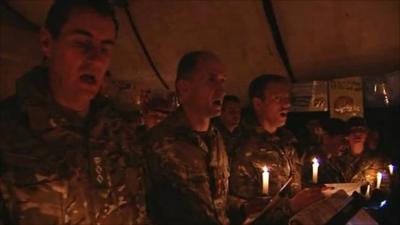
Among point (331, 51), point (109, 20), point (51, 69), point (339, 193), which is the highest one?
point (331, 51)

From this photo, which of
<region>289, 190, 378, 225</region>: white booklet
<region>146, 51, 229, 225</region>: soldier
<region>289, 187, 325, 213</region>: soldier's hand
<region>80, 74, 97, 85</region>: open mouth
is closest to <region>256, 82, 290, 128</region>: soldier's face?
<region>146, 51, 229, 225</region>: soldier

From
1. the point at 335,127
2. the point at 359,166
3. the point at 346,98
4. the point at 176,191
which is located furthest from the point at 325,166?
the point at 176,191

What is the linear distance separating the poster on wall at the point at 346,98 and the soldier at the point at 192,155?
11.2ft

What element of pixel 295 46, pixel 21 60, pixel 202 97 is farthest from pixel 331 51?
pixel 21 60

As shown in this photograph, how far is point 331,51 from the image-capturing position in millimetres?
4762

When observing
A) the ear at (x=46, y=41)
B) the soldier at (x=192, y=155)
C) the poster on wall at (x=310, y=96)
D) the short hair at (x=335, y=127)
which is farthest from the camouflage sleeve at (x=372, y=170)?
the ear at (x=46, y=41)

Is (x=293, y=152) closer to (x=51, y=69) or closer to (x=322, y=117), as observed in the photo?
(x=51, y=69)

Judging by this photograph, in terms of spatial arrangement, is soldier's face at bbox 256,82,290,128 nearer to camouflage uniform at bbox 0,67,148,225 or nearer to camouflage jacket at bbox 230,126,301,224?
camouflage jacket at bbox 230,126,301,224

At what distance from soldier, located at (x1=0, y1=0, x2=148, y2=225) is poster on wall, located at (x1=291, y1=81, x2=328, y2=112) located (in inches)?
168

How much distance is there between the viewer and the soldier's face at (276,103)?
3494 millimetres

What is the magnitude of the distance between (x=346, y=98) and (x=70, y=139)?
4.93 metres

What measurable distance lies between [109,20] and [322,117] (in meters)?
5.11

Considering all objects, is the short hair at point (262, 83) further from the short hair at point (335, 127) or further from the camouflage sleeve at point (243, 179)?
the short hair at point (335, 127)

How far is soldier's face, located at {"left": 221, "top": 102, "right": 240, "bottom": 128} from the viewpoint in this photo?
16.5 feet
